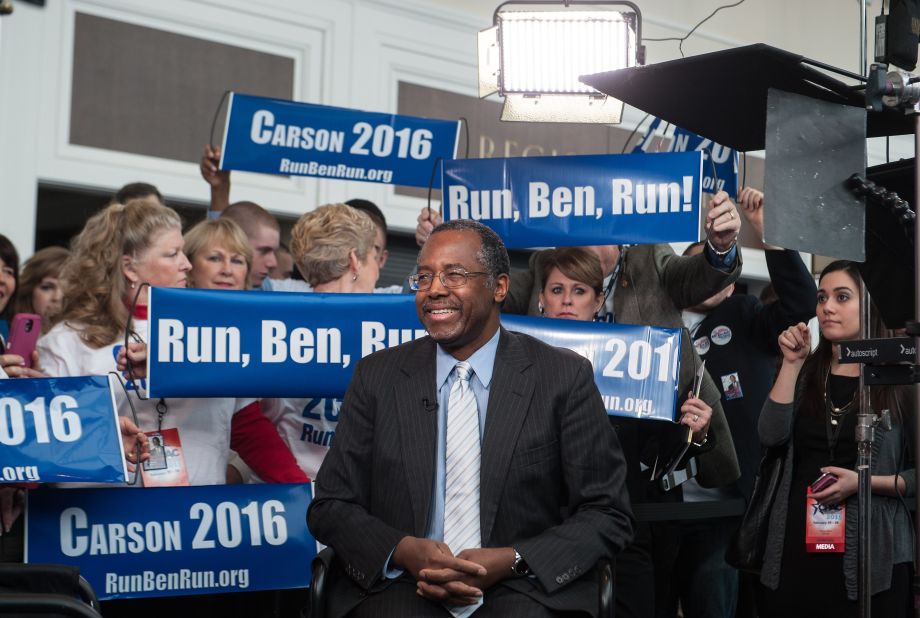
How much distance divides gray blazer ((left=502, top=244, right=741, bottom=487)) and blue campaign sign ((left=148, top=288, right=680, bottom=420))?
0.63ft

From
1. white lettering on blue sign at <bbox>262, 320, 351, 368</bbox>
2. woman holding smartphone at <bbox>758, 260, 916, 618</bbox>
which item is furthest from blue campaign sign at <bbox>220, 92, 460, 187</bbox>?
woman holding smartphone at <bbox>758, 260, 916, 618</bbox>

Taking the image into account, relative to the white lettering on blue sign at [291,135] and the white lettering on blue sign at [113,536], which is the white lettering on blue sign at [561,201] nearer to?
the white lettering on blue sign at [291,135]

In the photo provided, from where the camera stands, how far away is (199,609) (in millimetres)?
3914

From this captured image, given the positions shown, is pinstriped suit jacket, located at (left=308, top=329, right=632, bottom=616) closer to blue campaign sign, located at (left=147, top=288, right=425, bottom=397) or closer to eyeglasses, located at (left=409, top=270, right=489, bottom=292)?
eyeglasses, located at (left=409, top=270, right=489, bottom=292)

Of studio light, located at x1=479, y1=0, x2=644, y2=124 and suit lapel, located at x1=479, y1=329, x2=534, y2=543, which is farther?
studio light, located at x1=479, y1=0, x2=644, y2=124

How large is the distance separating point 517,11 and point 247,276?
146 centimetres

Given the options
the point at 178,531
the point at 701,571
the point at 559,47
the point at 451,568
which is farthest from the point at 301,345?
the point at 701,571

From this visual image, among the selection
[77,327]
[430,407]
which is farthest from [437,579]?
[77,327]

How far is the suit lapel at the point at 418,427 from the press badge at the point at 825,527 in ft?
5.25

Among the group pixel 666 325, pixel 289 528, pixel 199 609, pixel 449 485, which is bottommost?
pixel 199 609

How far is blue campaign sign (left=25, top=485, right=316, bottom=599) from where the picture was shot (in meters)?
3.64

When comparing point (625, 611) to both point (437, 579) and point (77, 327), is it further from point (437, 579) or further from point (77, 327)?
point (77, 327)

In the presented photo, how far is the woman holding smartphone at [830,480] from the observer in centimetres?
389

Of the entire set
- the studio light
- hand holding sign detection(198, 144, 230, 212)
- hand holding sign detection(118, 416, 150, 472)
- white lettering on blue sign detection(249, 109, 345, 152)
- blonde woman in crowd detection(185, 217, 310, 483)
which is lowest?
hand holding sign detection(118, 416, 150, 472)
